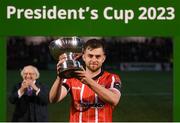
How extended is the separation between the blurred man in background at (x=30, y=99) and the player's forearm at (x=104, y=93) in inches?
33.3

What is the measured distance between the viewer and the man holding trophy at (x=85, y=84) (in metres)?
3.98

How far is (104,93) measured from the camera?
3.93m

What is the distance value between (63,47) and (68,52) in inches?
2.4

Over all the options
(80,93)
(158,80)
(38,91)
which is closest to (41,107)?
(38,91)

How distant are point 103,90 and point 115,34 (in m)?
0.97

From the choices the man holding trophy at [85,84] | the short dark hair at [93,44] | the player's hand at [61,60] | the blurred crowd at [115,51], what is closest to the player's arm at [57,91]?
the man holding trophy at [85,84]

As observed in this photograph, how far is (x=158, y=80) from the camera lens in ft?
49.6

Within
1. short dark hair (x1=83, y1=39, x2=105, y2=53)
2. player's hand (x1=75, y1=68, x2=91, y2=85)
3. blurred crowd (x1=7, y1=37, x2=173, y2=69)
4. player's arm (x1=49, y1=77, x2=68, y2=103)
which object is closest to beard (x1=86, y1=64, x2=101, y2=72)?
short dark hair (x1=83, y1=39, x2=105, y2=53)

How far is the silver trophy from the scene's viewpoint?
12.9ft

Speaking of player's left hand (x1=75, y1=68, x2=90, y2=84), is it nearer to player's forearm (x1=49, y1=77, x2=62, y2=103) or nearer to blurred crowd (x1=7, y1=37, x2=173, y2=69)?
player's forearm (x1=49, y1=77, x2=62, y2=103)

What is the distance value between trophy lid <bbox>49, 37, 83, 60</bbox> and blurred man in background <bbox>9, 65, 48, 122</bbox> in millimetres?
702

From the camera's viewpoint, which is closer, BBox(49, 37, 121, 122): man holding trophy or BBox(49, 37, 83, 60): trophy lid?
BBox(49, 37, 121, 122): man holding trophy

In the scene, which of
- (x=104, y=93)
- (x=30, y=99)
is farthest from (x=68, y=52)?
(x=30, y=99)

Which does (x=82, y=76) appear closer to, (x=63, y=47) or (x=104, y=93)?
(x=104, y=93)
